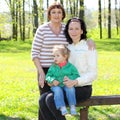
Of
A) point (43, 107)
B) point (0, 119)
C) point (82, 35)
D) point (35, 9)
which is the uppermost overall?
point (35, 9)

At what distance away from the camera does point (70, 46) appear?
5.17m

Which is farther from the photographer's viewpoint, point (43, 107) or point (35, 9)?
point (35, 9)

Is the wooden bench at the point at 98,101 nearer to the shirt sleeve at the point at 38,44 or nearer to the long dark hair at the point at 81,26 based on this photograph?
the long dark hair at the point at 81,26

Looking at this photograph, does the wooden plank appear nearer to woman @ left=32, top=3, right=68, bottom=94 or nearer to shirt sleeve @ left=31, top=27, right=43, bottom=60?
woman @ left=32, top=3, right=68, bottom=94

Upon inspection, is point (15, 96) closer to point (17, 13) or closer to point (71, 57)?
point (71, 57)

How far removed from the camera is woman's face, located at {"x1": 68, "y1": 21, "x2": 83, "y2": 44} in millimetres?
5102

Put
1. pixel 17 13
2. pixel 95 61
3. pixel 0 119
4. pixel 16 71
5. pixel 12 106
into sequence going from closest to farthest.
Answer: pixel 95 61
pixel 0 119
pixel 12 106
pixel 16 71
pixel 17 13

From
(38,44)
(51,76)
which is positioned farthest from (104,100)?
(38,44)

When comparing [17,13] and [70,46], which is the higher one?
[17,13]

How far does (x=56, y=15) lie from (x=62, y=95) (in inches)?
45.9

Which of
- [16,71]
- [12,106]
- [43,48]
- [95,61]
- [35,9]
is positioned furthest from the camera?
[35,9]

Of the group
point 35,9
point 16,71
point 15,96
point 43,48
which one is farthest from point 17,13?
point 43,48

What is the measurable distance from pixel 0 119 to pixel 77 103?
7.66ft

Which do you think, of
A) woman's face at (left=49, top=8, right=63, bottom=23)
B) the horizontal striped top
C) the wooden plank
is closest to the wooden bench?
the wooden plank
